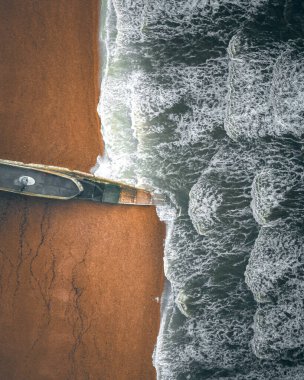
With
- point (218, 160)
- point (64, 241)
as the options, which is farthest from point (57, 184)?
point (218, 160)

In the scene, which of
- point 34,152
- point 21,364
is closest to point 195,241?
point 34,152

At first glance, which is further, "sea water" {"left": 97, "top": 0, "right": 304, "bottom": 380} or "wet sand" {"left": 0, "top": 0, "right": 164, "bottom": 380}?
"wet sand" {"left": 0, "top": 0, "right": 164, "bottom": 380}

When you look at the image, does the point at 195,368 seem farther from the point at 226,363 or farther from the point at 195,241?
the point at 195,241

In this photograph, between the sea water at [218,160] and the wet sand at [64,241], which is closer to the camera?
the sea water at [218,160]

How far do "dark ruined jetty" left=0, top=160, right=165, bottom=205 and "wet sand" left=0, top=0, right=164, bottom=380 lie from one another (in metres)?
0.08

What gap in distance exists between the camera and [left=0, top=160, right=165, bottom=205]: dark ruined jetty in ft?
7.04

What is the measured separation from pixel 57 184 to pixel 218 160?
840mm

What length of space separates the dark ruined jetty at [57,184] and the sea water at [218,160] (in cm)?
10

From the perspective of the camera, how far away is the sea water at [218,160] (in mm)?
2074

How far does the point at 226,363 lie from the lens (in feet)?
7.86

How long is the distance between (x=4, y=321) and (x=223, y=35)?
1.85 meters

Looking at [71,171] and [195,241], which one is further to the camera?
[195,241]

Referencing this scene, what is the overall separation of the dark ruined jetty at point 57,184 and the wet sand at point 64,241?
3.0 inches

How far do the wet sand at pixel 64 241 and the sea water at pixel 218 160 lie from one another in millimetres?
115
